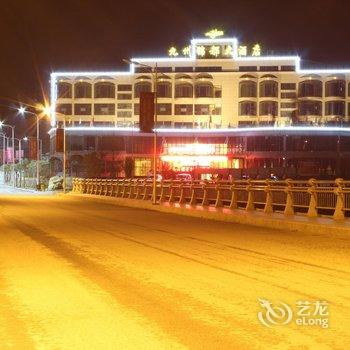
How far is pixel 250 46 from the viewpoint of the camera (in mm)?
119438

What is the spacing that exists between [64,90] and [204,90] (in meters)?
24.4

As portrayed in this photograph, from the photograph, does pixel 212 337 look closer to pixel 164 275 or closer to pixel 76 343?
pixel 76 343

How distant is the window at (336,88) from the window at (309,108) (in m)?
2.76

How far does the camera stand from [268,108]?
116250mm

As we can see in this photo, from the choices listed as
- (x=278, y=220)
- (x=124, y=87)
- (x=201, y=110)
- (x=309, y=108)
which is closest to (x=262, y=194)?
Result: (x=278, y=220)

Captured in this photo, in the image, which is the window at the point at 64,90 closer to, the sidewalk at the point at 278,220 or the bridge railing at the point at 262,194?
the bridge railing at the point at 262,194

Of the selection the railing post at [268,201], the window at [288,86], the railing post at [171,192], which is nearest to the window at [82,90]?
the window at [288,86]

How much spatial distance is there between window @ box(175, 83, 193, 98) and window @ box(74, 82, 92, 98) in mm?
15169

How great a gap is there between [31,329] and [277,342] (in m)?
2.63

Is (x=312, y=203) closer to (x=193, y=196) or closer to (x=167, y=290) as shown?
(x=193, y=196)

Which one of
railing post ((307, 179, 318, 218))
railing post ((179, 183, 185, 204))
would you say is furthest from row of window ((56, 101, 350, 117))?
railing post ((307, 179, 318, 218))

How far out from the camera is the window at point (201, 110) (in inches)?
4658

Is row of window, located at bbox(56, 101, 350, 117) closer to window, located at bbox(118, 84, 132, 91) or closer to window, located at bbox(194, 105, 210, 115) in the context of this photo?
window, located at bbox(194, 105, 210, 115)

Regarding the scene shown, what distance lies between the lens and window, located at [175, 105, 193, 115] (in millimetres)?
118500
